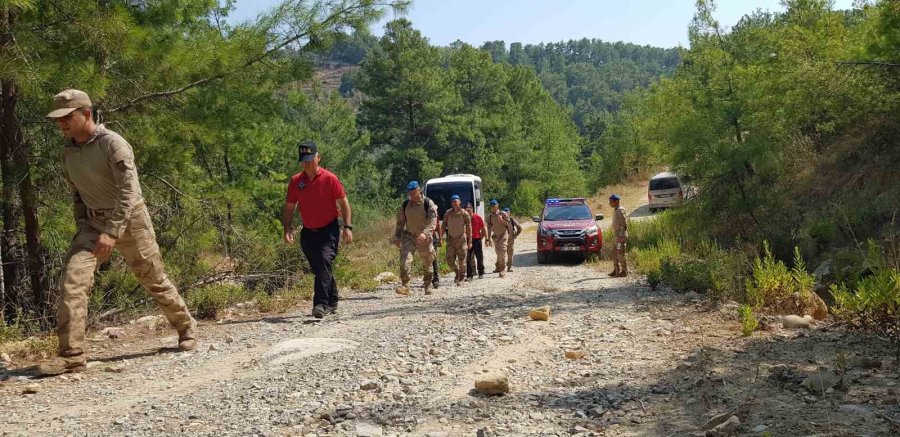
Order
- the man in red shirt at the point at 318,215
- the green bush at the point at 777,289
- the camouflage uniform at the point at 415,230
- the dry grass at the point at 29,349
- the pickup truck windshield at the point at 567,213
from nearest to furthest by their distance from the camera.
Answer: the dry grass at the point at 29,349, the green bush at the point at 777,289, the man in red shirt at the point at 318,215, the camouflage uniform at the point at 415,230, the pickup truck windshield at the point at 567,213

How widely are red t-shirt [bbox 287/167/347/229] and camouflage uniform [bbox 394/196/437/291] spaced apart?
2784 millimetres

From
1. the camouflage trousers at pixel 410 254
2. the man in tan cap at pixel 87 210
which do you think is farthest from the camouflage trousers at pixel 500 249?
the man in tan cap at pixel 87 210

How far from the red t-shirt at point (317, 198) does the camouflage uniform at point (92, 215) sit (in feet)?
7.94

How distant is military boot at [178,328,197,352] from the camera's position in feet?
20.3

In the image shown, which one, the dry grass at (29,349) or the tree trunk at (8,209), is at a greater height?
the tree trunk at (8,209)

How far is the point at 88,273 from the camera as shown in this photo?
5.29 m

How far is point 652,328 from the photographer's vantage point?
7.09m

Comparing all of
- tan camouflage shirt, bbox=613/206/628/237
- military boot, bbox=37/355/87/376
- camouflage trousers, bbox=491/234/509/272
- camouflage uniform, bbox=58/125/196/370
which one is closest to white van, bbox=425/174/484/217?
camouflage trousers, bbox=491/234/509/272

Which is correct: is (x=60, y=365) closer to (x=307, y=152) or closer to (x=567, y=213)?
(x=307, y=152)

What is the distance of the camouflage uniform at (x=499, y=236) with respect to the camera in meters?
16.0

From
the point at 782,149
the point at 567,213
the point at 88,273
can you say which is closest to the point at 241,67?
the point at 88,273

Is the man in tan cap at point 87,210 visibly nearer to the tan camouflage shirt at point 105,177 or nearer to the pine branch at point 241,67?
the tan camouflage shirt at point 105,177

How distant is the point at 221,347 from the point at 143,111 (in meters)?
3.28

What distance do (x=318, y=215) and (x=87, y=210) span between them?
2.79 m
